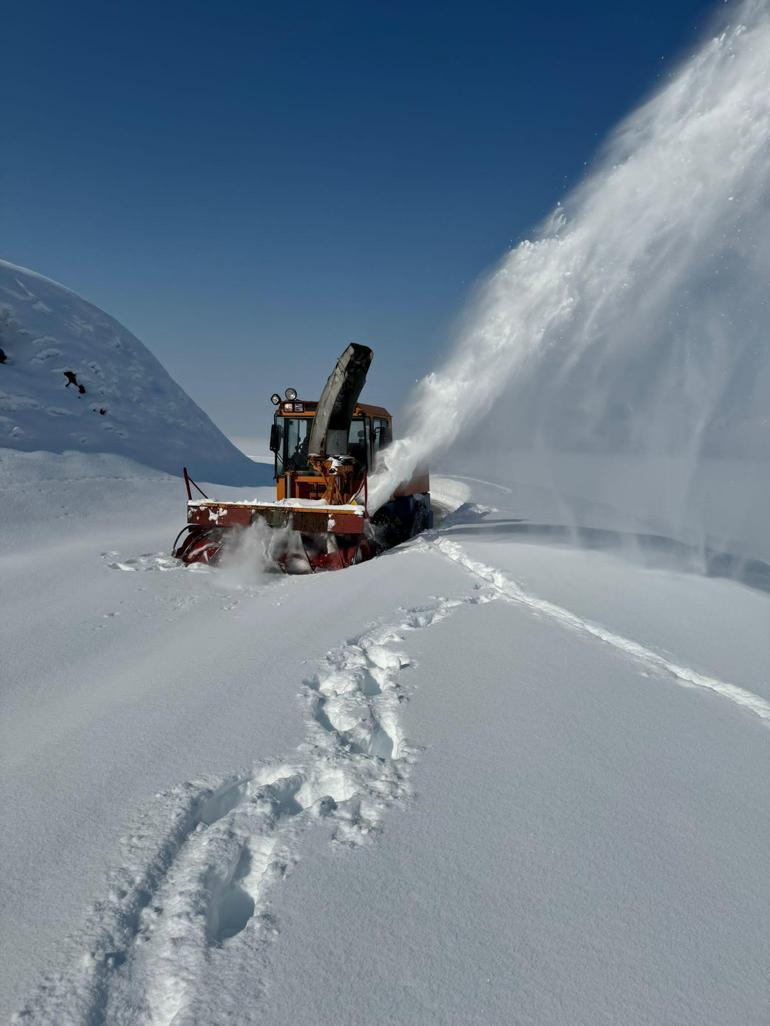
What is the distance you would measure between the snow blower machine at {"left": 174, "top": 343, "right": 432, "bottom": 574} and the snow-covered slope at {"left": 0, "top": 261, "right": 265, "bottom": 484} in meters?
8.94

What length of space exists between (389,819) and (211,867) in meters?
0.71

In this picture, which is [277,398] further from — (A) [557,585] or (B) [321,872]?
(B) [321,872]

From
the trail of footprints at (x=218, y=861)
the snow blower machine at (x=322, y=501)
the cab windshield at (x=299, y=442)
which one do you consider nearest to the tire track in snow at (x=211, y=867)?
the trail of footprints at (x=218, y=861)

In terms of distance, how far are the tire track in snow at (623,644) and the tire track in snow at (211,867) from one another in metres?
1.88

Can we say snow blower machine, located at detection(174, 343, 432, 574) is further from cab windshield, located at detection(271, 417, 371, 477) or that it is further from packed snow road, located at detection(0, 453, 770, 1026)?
packed snow road, located at detection(0, 453, 770, 1026)

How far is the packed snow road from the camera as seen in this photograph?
1860 millimetres

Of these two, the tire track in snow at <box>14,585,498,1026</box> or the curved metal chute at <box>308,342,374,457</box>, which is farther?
the curved metal chute at <box>308,342,374,457</box>

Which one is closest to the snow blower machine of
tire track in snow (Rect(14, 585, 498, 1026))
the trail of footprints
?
the trail of footprints

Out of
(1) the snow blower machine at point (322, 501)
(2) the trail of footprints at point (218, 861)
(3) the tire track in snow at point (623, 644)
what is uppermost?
(1) the snow blower machine at point (322, 501)

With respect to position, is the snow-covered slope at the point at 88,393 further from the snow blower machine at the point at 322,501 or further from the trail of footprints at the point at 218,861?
the trail of footprints at the point at 218,861

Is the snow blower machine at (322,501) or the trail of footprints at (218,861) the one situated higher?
the snow blower machine at (322,501)

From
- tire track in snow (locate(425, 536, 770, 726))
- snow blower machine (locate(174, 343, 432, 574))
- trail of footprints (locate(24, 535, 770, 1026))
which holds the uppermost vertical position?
snow blower machine (locate(174, 343, 432, 574))

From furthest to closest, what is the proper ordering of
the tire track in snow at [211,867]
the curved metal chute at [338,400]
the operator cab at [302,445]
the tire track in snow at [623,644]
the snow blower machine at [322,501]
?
the operator cab at [302,445] → the curved metal chute at [338,400] → the snow blower machine at [322,501] → the tire track in snow at [623,644] → the tire track in snow at [211,867]

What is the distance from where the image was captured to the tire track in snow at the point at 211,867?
183 cm
